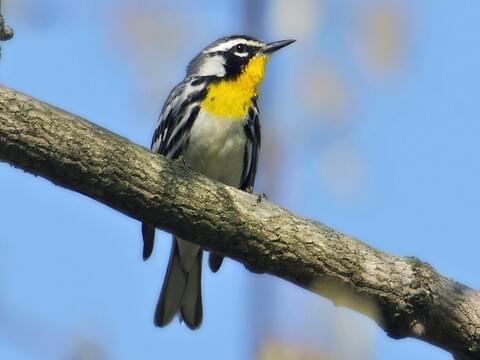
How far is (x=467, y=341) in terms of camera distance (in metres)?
3.99

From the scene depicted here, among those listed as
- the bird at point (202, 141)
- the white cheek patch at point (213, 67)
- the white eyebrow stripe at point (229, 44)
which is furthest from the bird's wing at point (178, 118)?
the white eyebrow stripe at point (229, 44)

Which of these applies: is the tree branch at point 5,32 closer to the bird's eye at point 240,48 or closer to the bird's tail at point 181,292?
the bird's tail at point 181,292

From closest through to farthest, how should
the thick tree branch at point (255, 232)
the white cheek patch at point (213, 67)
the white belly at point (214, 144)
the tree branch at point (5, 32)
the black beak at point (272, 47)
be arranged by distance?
1. the thick tree branch at point (255, 232)
2. the tree branch at point (5, 32)
3. the white belly at point (214, 144)
4. the white cheek patch at point (213, 67)
5. the black beak at point (272, 47)

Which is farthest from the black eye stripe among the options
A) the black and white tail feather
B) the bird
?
the black and white tail feather

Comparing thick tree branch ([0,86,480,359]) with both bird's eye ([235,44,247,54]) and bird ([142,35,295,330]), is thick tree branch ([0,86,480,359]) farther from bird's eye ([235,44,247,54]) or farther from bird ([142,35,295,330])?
bird's eye ([235,44,247,54])

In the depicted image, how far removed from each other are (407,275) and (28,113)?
71.1 inches

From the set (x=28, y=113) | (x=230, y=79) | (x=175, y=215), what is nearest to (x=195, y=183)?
(x=175, y=215)

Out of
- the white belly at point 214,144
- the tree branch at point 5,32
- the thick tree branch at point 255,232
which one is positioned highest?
the white belly at point 214,144

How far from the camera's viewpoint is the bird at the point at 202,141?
5.93 metres

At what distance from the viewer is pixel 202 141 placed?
5898 mm

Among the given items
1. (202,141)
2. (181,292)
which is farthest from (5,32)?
(181,292)

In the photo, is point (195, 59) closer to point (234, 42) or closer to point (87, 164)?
point (234, 42)

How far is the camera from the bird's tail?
593cm

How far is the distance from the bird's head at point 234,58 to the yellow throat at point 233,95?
→ 5 cm
